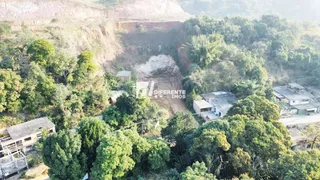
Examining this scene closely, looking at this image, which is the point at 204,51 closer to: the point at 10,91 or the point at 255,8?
the point at 10,91

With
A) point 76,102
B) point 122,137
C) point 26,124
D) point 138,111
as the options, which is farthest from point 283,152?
point 26,124

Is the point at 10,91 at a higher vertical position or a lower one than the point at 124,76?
higher

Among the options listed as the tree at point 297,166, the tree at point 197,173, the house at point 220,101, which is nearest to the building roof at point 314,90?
the house at point 220,101

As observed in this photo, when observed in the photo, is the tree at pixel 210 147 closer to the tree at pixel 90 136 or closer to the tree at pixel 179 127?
the tree at pixel 179 127

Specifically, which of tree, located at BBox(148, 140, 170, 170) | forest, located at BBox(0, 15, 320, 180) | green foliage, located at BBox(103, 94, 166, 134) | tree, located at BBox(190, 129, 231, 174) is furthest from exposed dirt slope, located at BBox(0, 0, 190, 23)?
tree, located at BBox(190, 129, 231, 174)

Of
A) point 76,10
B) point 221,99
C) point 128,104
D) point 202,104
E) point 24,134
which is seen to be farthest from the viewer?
point 76,10

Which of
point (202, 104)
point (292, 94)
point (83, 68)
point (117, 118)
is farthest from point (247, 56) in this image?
point (83, 68)
